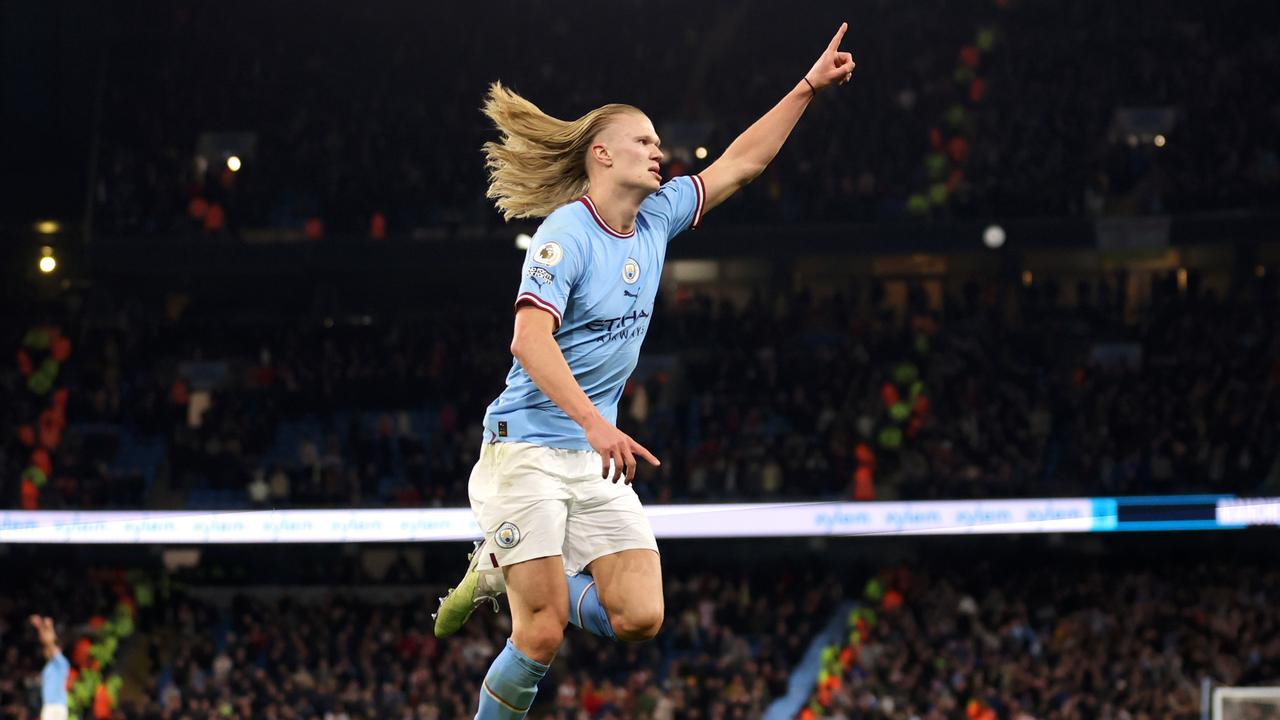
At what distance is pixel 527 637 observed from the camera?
5375 mm

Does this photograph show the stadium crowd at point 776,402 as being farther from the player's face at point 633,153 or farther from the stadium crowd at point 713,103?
the player's face at point 633,153

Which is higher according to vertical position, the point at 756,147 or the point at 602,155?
the point at 756,147

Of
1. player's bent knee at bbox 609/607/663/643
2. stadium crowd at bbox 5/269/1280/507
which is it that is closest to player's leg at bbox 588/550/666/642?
player's bent knee at bbox 609/607/663/643

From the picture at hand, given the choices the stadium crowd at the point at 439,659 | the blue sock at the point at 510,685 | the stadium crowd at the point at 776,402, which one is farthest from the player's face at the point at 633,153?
the stadium crowd at the point at 776,402

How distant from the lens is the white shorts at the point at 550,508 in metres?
5.43

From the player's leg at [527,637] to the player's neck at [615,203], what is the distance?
3.99ft

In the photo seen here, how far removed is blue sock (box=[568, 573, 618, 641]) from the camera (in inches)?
218

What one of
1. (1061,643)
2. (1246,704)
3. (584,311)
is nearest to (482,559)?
(584,311)

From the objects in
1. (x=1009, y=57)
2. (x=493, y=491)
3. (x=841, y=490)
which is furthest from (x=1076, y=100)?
(x=493, y=491)

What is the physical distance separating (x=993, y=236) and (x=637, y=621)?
21.5 meters

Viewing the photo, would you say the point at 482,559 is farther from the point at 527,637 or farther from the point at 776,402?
the point at 776,402

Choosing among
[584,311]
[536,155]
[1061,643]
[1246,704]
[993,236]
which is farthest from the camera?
[993,236]

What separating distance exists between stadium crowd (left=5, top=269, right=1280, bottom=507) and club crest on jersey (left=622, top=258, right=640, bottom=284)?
17.5 meters

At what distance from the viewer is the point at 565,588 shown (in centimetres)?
547
